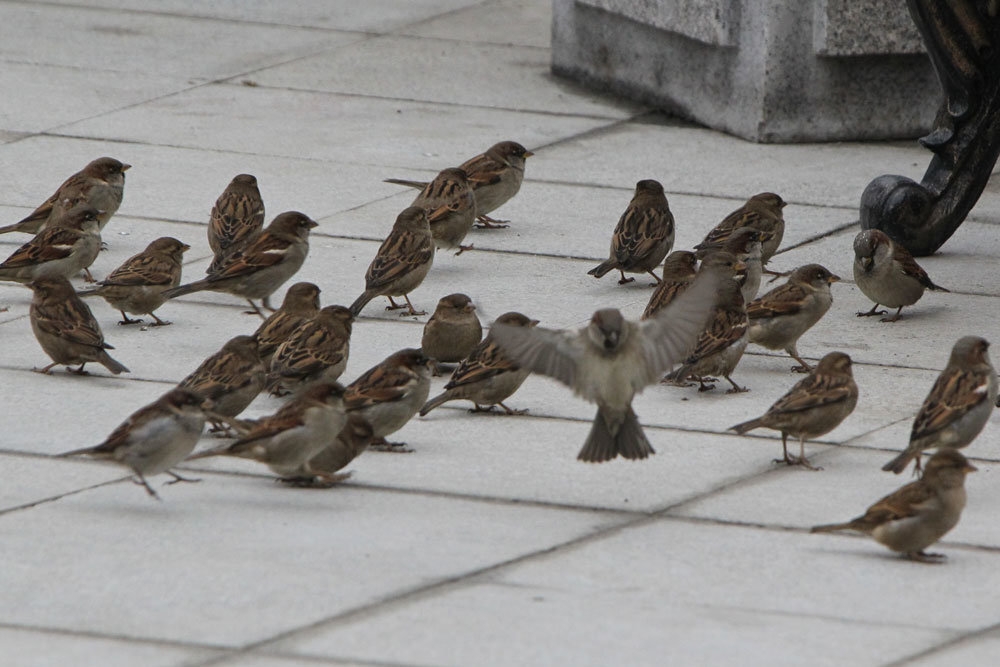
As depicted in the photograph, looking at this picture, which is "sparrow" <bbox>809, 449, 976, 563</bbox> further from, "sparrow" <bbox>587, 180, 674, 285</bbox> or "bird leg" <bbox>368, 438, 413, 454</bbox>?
"sparrow" <bbox>587, 180, 674, 285</bbox>

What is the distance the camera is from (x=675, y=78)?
16.4m

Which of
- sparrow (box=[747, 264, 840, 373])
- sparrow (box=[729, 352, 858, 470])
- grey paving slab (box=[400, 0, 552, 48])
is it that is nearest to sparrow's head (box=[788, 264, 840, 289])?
sparrow (box=[747, 264, 840, 373])

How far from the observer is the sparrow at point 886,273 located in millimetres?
11086

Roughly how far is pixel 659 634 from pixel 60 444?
3.52 m

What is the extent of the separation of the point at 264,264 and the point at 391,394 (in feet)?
9.36

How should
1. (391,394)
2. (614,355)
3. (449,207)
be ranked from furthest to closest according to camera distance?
(449,207), (391,394), (614,355)

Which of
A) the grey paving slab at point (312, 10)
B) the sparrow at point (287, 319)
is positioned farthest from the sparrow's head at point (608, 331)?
the grey paving slab at point (312, 10)

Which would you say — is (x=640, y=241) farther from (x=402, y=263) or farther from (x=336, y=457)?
(x=336, y=457)

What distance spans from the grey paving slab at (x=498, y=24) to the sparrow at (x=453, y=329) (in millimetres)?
9669

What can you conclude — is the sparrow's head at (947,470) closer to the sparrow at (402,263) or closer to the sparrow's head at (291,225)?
the sparrow at (402,263)

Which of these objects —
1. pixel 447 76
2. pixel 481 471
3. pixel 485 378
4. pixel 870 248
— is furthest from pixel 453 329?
pixel 447 76

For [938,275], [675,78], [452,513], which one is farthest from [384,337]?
[675,78]

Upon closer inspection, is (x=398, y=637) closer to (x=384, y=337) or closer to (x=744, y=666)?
(x=744, y=666)

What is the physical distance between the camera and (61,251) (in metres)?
11.5
